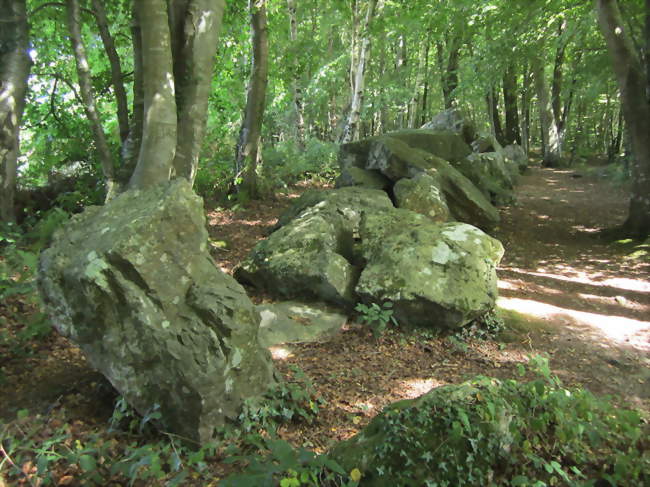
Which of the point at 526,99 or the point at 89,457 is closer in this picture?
the point at 89,457

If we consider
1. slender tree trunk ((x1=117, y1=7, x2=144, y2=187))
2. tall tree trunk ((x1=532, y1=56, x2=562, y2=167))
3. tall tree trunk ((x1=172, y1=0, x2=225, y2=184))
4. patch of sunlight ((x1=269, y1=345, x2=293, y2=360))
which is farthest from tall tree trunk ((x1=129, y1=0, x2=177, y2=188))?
tall tree trunk ((x1=532, y1=56, x2=562, y2=167))

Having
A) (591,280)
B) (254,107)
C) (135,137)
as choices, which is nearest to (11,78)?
(135,137)

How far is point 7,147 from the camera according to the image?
263 inches

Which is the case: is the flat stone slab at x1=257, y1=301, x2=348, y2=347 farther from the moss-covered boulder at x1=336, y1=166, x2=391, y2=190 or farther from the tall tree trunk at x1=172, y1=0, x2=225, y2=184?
the moss-covered boulder at x1=336, y1=166, x2=391, y2=190

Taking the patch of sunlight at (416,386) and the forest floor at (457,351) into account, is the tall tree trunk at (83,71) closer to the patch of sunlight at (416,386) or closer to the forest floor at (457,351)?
the forest floor at (457,351)

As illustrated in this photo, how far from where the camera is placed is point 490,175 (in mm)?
13477

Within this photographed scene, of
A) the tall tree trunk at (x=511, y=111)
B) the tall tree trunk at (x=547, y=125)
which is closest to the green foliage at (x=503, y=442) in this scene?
the tall tree trunk at (x=547, y=125)

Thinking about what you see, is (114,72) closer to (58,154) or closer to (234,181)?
(58,154)

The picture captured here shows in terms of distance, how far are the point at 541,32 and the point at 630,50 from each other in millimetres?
3399

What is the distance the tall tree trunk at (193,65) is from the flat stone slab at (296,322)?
2338 mm

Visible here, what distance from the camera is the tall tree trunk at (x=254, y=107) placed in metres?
10.1

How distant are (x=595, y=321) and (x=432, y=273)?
243 cm

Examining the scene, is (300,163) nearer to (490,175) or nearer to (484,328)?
(490,175)

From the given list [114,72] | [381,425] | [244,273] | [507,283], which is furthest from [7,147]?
[507,283]
